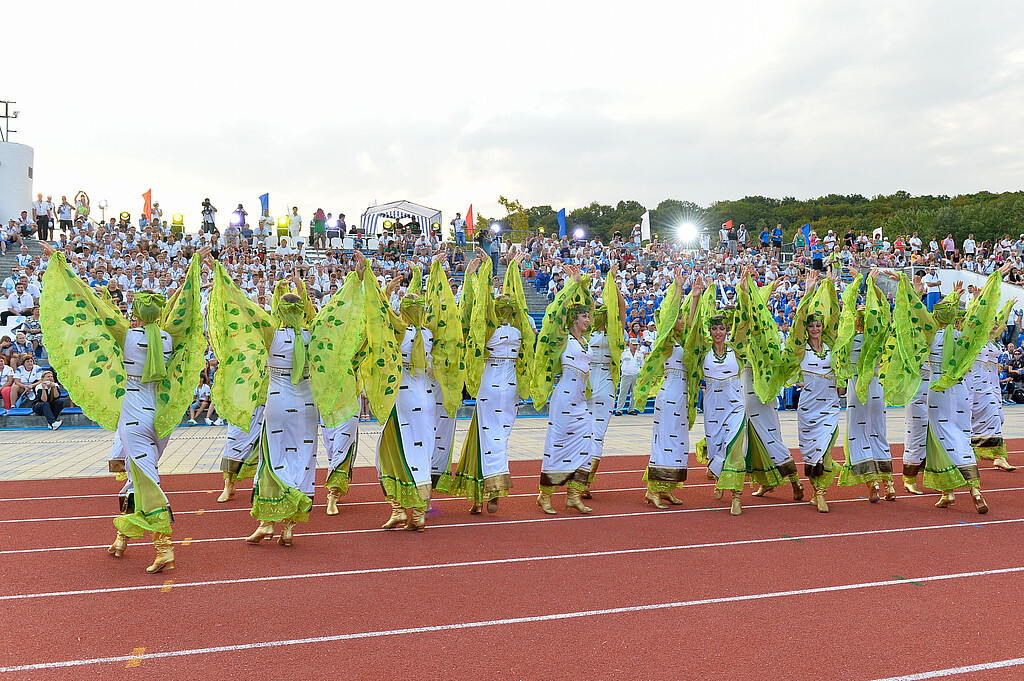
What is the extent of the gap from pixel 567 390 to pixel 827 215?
8142cm

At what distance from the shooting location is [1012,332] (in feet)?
67.7

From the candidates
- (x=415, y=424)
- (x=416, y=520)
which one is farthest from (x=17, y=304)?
(x=416, y=520)

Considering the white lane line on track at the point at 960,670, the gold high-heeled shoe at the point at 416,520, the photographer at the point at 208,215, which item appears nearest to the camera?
the white lane line on track at the point at 960,670

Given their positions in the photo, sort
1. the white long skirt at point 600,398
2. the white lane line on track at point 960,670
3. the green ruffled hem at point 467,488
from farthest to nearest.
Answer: the white long skirt at point 600,398 → the green ruffled hem at point 467,488 → the white lane line on track at point 960,670

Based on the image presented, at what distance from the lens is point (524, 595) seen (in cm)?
496

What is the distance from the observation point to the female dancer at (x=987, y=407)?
32.7 feet

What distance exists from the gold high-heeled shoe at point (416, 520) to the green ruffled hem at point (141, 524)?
205 centimetres

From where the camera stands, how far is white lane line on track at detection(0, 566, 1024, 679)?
12.7ft

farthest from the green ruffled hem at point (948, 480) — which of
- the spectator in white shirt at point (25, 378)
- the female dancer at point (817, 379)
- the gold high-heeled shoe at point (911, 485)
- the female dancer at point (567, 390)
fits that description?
the spectator in white shirt at point (25, 378)

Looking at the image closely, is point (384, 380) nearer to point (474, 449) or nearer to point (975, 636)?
point (474, 449)

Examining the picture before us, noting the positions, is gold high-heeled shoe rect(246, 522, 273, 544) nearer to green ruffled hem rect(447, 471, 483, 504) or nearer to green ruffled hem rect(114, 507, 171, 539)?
green ruffled hem rect(114, 507, 171, 539)

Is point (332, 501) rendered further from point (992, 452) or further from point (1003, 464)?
point (1003, 464)

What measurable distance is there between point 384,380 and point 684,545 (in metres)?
2.99

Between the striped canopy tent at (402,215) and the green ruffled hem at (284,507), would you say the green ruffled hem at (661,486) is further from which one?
the striped canopy tent at (402,215)
